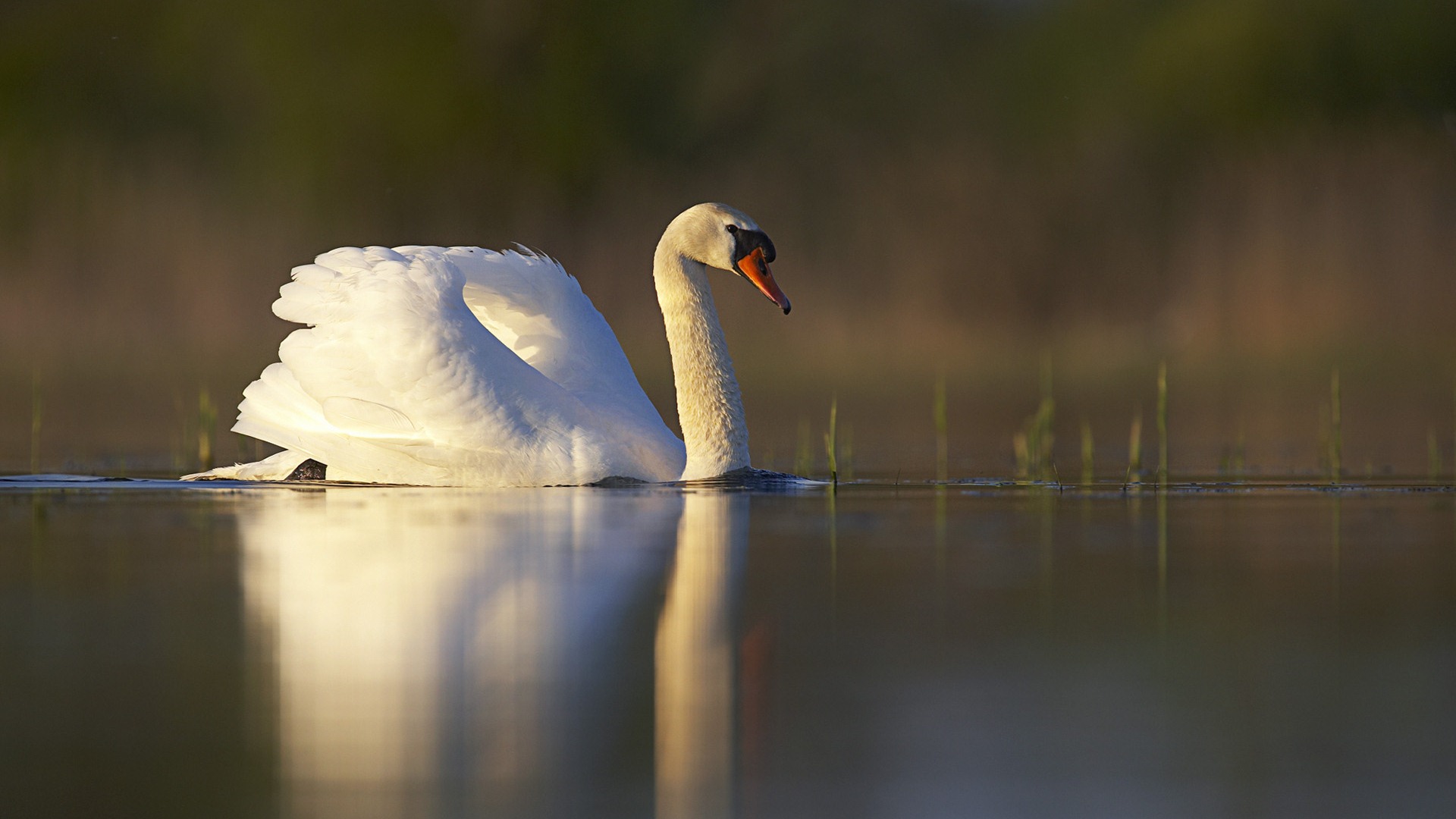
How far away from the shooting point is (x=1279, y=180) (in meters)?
46.1

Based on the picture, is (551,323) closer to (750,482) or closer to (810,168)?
(750,482)

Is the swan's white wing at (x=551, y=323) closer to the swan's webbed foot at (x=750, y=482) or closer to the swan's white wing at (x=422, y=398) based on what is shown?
the swan's white wing at (x=422, y=398)

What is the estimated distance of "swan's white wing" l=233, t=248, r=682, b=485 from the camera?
28.0 feet

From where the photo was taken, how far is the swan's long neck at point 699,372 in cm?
920

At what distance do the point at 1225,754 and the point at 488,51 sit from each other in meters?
57.3

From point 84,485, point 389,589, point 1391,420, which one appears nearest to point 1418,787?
point 389,589

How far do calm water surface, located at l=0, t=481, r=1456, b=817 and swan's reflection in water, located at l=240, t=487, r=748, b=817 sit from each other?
0.01m

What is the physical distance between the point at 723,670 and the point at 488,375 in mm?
4645

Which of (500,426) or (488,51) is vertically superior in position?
(488,51)

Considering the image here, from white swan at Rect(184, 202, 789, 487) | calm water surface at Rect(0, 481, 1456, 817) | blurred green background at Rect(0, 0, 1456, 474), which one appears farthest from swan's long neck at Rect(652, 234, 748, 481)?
blurred green background at Rect(0, 0, 1456, 474)

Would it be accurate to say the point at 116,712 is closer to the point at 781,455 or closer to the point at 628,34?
the point at 781,455

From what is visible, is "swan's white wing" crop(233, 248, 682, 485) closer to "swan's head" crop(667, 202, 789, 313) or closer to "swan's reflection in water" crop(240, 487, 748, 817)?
"swan's head" crop(667, 202, 789, 313)

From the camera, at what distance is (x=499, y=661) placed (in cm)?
420

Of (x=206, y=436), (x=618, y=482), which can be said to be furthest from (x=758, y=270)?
(x=206, y=436)
